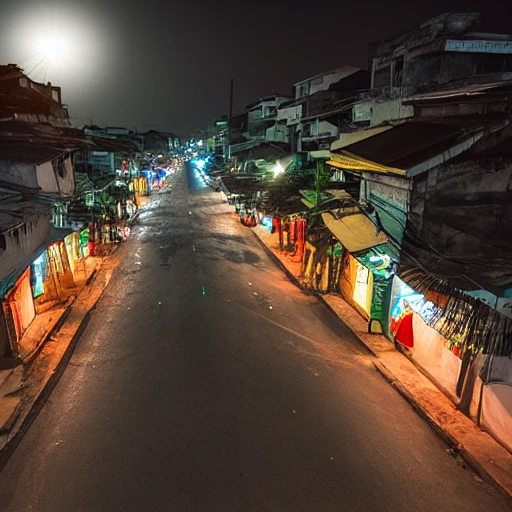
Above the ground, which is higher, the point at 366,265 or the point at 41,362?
the point at 366,265

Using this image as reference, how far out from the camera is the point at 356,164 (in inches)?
534

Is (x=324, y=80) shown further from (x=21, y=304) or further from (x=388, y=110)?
(x=21, y=304)

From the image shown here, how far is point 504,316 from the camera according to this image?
7.49m

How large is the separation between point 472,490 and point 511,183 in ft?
27.2

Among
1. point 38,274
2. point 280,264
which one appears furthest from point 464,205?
point 38,274

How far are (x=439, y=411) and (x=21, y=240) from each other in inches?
495

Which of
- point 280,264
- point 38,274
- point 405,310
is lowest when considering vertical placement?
point 280,264

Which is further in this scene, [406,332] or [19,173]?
[19,173]

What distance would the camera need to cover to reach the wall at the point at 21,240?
1100 centimetres

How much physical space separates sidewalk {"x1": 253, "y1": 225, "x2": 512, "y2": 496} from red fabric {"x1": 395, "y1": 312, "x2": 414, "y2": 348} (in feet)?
1.84

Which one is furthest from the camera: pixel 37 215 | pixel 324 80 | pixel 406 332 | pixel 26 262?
pixel 324 80

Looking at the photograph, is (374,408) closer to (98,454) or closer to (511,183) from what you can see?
(98,454)

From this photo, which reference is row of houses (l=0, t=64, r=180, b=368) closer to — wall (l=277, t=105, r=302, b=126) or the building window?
wall (l=277, t=105, r=302, b=126)

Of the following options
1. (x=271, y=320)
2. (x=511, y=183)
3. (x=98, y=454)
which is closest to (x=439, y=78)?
(x=511, y=183)
